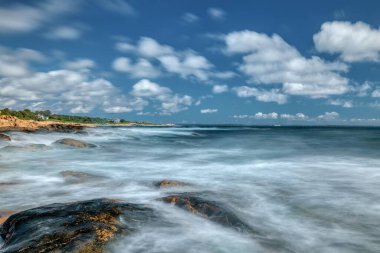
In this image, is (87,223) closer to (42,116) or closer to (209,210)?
(209,210)

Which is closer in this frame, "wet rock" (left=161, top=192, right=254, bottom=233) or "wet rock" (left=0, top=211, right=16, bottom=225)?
"wet rock" (left=161, top=192, right=254, bottom=233)

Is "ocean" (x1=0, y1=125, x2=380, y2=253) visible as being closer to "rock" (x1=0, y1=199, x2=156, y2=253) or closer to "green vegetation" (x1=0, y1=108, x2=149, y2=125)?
"rock" (x1=0, y1=199, x2=156, y2=253)

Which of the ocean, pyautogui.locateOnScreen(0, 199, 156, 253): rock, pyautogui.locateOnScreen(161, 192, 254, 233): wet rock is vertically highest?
pyautogui.locateOnScreen(0, 199, 156, 253): rock

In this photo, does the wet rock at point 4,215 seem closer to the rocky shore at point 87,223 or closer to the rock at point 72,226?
the rocky shore at point 87,223

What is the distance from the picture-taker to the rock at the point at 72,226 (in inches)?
193

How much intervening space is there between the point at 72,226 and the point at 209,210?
126 inches

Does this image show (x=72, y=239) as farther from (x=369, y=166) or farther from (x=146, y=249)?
(x=369, y=166)

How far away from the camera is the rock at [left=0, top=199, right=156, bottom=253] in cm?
491

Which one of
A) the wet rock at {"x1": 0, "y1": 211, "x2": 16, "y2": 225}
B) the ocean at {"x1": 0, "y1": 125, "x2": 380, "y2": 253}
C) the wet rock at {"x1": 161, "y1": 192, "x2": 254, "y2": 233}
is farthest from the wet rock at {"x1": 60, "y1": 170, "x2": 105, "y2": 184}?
the wet rock at {"x1": 161, "y1": 192, "x2": 254, "y2": 233}

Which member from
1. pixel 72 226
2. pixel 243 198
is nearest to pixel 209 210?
pixel 72 226

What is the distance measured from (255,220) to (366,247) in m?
2.54


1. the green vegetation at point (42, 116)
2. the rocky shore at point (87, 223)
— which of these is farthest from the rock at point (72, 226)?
the green vegetation at point (42, 116)

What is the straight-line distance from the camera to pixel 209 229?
22.1 feet

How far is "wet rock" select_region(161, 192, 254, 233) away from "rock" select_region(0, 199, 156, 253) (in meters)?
0.90
